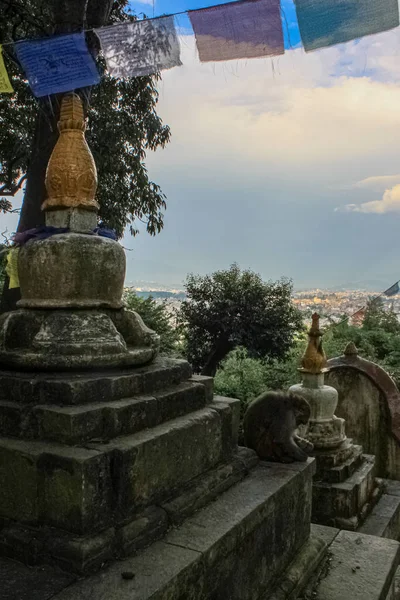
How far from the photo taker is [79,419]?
2.24 metres

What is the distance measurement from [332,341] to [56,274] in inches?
366

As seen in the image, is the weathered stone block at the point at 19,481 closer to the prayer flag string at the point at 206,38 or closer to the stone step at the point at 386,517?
the prayer flag string at the point at 206,38

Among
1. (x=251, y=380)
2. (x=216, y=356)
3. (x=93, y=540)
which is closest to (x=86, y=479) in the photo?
(x=93, y=540)

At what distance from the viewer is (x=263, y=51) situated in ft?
13.2

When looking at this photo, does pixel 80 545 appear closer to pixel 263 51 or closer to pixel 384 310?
pixel 263 51

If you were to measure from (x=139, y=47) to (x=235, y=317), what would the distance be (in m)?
11.7

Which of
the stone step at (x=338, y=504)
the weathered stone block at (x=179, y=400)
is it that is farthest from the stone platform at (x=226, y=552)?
the stone step at (x=338, y=504)

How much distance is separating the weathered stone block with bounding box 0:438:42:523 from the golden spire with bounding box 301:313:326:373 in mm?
3484

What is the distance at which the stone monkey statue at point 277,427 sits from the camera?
3.43m

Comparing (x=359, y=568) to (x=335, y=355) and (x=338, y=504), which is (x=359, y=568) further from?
(x=335, y=355)

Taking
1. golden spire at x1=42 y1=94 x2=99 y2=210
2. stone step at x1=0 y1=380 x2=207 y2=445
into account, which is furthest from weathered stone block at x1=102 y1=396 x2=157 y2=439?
golden spire at x1=42 y1=94 x2=99 y2=210

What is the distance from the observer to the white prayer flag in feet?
14.1

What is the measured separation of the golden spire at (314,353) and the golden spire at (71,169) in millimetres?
2899

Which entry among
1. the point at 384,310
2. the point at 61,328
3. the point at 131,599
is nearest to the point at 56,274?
the point at 61,328
